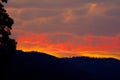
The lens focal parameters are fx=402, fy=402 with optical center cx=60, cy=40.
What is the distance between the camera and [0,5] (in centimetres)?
3366

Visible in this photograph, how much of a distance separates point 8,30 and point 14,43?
1.23 metres

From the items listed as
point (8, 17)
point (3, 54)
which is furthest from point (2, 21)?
point (3, 54)

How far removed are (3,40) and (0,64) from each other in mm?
2035

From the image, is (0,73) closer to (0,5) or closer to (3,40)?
(3,40)

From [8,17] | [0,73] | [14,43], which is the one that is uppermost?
[8,17]

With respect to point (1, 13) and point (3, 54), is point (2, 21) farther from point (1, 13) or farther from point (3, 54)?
point (3, 54)

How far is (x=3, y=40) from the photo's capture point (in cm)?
3372

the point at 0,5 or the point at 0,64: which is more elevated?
the point at 0,5

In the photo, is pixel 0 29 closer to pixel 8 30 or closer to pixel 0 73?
pixel 8 30

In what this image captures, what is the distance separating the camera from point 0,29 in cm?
3359

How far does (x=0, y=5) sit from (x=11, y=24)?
72.7 inches

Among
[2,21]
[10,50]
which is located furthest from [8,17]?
[10,50]

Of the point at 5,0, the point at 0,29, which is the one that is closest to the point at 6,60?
the point at 0,29

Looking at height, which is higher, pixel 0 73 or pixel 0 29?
pixel 0 29
